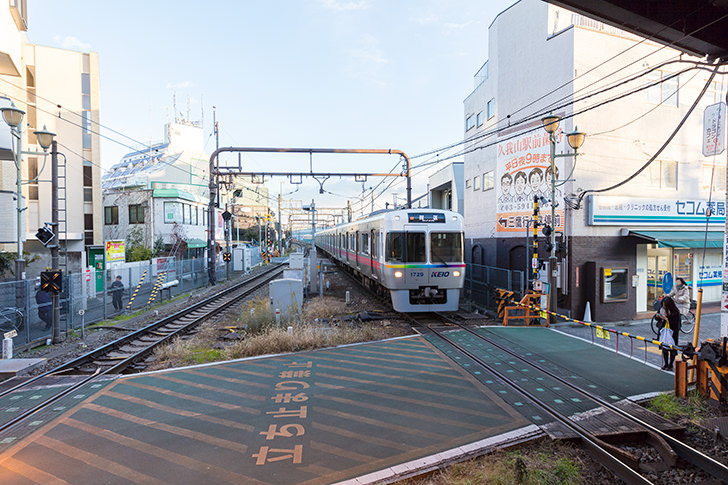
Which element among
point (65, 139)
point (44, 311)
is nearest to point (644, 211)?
point (44, 311)

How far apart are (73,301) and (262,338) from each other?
22.2 feet

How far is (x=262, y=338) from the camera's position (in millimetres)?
9062

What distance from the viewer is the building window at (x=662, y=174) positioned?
1418 cm

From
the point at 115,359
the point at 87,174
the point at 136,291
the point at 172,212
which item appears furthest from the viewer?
the point at 172,212

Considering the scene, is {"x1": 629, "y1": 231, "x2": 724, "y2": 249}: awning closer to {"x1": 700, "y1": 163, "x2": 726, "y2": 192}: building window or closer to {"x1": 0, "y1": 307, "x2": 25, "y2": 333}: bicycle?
{"x1": 700, "y1": 163, "x2": 726, "y2": 192}: building window

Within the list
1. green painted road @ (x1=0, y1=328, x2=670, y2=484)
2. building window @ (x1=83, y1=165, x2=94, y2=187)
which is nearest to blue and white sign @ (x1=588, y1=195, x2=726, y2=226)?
green painted road @ (x1=0, y1=328, x2=670, y2=484)

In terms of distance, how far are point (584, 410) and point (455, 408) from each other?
1.78m

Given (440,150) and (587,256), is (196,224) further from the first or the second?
(587,256)

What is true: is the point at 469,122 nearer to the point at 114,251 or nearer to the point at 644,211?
the point at 644,211

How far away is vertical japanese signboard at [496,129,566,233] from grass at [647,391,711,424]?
24.9 feet

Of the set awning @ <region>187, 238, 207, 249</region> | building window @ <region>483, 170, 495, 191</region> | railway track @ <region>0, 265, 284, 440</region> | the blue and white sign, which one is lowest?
railway track @ <region>0, 265, 284, 440</region>

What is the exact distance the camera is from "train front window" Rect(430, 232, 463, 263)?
12.5 meters

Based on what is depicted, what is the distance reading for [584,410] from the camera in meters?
5.78

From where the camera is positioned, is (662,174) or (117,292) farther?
(117,292)
